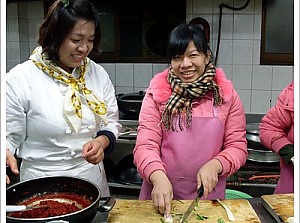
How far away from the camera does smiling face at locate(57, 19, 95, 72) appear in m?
1.25

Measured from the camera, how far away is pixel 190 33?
1.23 meters

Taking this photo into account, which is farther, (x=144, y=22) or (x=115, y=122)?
(x=144, y=22)

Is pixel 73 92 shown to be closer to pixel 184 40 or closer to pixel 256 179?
pixel 184 40

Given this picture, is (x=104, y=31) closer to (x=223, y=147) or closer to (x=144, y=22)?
(x=144, y=22)

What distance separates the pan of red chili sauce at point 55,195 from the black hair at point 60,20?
459 millimetres

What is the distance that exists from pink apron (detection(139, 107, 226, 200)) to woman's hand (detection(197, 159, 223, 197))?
0.40 ft

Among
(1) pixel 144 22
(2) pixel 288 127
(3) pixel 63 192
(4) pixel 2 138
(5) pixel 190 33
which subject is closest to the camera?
(4) pixel 2 138

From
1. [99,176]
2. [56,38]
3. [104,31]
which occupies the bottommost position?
[99,176]

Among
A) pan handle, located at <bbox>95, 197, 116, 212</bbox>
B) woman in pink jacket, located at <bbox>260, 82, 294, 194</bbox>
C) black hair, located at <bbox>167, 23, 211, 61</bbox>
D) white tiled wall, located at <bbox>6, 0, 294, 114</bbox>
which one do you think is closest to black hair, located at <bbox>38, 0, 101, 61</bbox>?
black hair, located at <bbox>167, 23, 211, 61</bbox>

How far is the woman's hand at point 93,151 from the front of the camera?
1211mm

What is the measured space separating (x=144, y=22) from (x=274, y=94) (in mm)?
1119

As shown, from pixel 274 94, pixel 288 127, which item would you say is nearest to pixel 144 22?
pixel 274 94

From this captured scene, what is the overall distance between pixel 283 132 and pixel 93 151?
2.27ft

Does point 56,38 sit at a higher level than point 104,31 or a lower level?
lower
